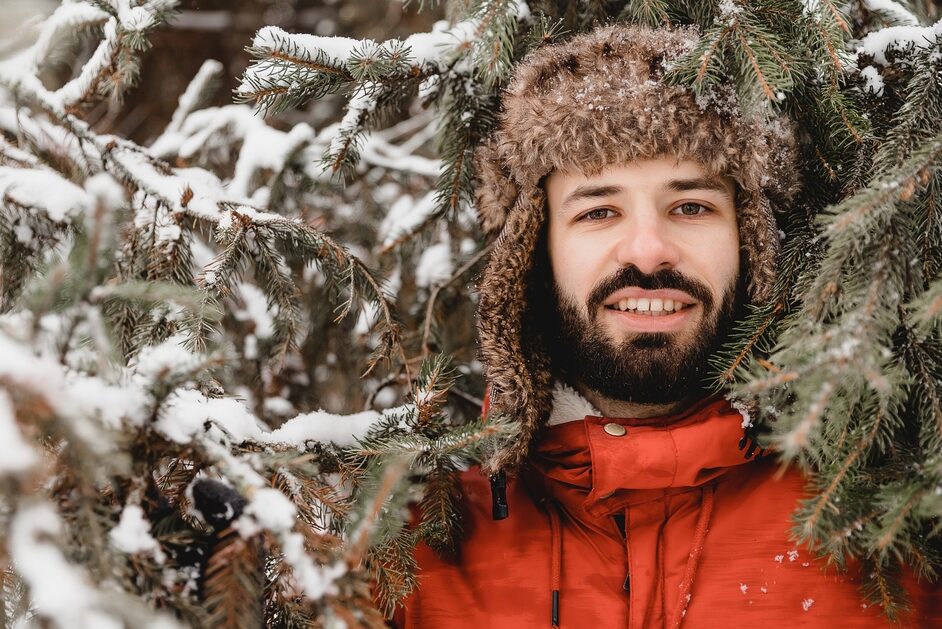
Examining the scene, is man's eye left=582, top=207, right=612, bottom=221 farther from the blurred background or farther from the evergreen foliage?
the blurred background

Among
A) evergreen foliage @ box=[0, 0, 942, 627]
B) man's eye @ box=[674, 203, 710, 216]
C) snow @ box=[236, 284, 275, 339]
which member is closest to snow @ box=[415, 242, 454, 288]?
evergreen foliage @ box=[0, 0, 942, 627]

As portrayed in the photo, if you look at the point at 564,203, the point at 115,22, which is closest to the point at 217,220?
the point at 115,22

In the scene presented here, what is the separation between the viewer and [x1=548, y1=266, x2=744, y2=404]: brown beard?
208 cm

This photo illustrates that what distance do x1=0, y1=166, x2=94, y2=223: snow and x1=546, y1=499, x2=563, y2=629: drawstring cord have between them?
60.8 inches

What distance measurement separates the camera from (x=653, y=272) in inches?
80.6

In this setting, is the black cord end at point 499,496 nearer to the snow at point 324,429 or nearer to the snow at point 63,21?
the snow at point 324,429

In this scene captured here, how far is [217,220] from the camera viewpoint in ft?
6.24

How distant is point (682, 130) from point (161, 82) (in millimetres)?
5057

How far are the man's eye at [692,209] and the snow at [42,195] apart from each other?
5.50ft

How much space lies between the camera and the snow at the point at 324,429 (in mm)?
1853

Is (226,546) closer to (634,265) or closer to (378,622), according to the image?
(378,622)

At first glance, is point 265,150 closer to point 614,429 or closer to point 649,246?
point 649,246

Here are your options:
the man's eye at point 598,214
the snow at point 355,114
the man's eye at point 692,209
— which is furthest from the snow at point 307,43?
the man's eye at point 692,209

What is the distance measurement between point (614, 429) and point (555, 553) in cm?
40
